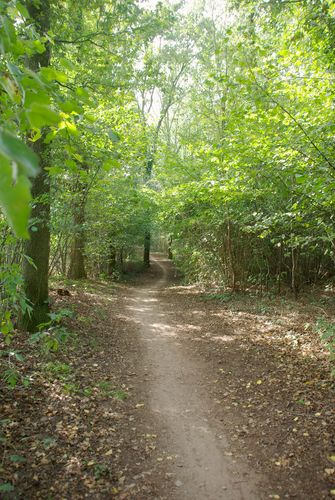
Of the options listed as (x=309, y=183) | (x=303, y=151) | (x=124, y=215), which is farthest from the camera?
(x=124, y=215)

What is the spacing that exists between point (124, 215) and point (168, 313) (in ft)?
22.2

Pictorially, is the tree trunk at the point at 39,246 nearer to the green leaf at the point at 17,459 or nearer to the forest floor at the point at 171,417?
the forest floor at the point at 171,417

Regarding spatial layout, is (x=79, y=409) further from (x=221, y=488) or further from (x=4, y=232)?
(x=4, y=232)

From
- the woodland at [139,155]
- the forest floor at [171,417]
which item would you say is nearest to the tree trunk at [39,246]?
the woodland at [139,155]

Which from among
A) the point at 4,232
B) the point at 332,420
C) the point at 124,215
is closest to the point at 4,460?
the point at 4,232

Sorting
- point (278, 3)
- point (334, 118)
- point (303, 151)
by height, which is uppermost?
point (278, 3)

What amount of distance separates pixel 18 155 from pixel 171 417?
16.6ft

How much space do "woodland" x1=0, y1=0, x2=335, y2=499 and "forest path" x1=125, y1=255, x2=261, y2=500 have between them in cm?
52

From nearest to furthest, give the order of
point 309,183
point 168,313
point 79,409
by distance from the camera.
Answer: point 79,409 → point 309,183 → point 168,313

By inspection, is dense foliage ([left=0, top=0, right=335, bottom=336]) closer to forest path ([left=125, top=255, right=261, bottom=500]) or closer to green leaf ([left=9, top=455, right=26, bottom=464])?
green leaf ([left=9, top=455, right=26, bottom=464])

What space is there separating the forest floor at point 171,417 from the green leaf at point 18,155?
3204 millimetres

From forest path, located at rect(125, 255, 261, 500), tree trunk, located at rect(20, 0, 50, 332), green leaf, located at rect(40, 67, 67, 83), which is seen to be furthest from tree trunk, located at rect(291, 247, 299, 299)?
green leaf, located at rect(40, 67, 67, 83)

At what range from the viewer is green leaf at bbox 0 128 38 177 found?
20.7 inches

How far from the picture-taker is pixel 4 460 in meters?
3.45
